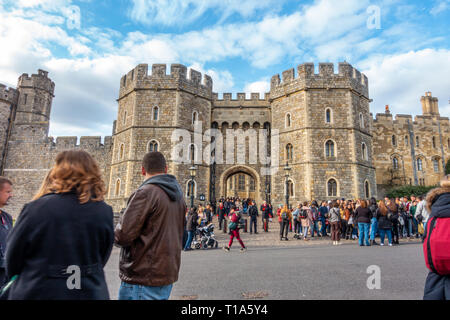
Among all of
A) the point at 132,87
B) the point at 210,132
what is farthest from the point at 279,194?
the point at 132,87

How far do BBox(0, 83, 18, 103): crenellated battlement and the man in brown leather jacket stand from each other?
101 ft

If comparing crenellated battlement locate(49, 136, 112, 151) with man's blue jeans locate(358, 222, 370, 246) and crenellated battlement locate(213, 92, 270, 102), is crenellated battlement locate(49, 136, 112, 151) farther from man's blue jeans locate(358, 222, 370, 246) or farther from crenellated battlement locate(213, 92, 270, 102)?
man's blue jeans locate(358, 222, 370, 246)

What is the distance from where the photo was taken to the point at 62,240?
5.44 ft

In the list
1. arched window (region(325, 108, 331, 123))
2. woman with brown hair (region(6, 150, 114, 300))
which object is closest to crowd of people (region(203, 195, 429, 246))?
arched window (region(325, 108, 331, 123))

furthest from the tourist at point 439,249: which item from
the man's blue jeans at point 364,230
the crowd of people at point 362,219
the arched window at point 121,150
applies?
the arched window at point 121,150

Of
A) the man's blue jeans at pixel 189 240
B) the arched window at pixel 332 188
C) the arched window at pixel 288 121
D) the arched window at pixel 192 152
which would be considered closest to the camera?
the man's blue jeans at pixel 189 240

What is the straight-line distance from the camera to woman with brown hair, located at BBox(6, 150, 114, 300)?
1.61 meters

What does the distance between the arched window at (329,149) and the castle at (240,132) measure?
7cm

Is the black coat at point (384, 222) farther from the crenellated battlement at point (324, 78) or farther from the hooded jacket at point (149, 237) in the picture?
the crenellated battlement at point (324, 78)

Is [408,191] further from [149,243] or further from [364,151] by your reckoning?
[149,243]

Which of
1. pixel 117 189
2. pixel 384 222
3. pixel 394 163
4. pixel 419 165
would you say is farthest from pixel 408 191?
pixel 117 189

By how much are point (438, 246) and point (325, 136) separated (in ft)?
61.7

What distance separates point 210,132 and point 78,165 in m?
21.1

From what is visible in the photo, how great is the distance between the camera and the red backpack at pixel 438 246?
229 centimetres
